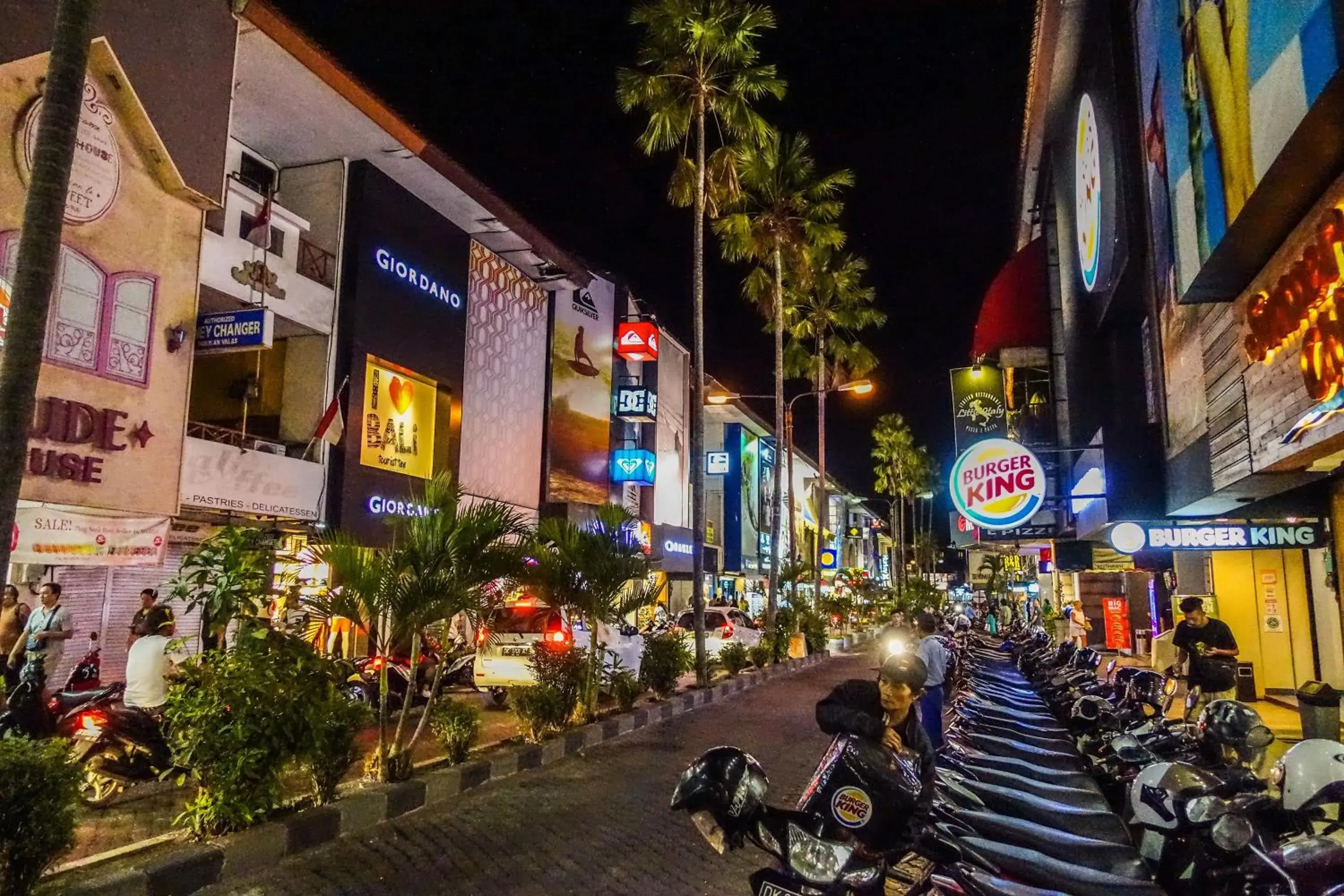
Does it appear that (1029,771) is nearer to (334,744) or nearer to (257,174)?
(334,744)

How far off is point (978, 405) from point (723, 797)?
75.9 feet

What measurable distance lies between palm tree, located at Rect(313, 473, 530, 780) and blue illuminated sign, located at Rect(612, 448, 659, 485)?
17.9 m

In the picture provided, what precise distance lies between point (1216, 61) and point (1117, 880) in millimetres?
6647

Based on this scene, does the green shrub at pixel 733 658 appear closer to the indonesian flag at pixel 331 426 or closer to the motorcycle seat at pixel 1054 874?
the indonesian flag at pixel 331 426

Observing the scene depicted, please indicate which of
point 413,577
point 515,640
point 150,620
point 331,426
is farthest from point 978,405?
point 150,620

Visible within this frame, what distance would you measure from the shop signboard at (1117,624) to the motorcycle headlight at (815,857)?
22.0 meters

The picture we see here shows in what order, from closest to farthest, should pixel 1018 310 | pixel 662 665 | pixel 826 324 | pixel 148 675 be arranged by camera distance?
pixel 148 675
pixel 662 665
pixel 1018 310
pixel 826 324

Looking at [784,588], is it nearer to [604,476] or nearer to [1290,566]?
[604,476]

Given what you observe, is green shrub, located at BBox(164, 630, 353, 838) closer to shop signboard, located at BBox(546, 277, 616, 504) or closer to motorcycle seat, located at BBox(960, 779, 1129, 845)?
Result: motorcycle seat, located at BBox(960, 779, 1129, 845)

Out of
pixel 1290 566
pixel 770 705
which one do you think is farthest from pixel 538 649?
pixel 1290 566

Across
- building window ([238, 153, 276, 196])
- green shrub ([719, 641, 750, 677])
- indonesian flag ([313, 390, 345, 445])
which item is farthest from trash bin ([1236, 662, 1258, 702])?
building window ([238, 153, 276, 196])

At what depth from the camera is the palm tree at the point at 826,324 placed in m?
31.1

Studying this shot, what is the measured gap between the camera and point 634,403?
27219mm

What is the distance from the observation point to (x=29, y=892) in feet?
16.1
